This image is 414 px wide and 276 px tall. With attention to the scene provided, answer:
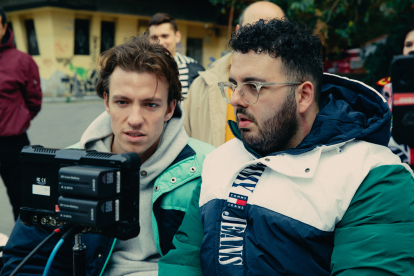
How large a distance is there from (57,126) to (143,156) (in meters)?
7.88

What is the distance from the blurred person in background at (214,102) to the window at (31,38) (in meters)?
13.8

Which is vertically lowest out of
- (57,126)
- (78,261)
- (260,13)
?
(57,126)

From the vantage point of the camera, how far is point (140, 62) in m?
2.13

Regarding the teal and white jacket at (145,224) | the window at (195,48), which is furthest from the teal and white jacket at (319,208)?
the window at (195,48)

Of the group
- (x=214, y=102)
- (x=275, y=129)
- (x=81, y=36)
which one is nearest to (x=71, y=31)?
(x=81, y=36)

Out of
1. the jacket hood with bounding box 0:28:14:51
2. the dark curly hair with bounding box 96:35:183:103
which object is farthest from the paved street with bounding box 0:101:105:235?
the dark curly hair with bounding box 96:35:183:103

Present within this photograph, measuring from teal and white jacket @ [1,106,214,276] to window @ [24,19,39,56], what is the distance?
1469 centimetres

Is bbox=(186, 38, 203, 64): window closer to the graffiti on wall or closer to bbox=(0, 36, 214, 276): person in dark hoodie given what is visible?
the graffiti on wall

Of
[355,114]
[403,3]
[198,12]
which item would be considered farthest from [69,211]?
[198,12]

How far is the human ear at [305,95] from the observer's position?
1762 mm

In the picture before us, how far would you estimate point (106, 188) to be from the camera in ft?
4.47

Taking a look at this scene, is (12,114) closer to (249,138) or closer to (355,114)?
(249,138)

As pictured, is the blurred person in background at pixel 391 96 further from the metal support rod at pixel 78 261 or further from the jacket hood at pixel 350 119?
the metal support rod at pixel 78 261

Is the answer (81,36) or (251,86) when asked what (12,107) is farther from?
(81,36)
